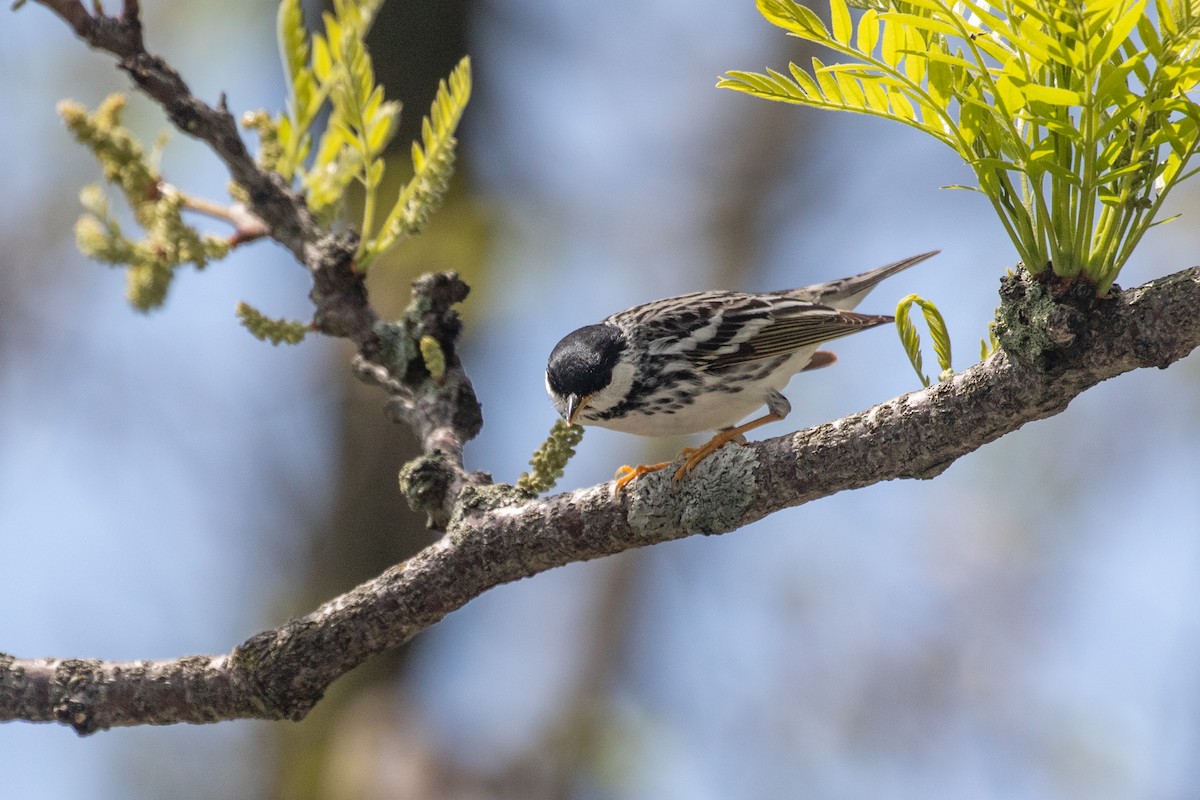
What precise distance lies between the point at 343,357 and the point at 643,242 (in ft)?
11.4

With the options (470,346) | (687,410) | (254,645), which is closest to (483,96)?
(470,346)

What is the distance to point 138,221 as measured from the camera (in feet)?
13.1

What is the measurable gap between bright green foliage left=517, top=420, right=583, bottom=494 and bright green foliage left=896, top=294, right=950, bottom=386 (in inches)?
38.5

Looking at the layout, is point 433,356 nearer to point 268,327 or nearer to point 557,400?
point 268,327

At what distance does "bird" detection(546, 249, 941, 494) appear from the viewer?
408 centimetres

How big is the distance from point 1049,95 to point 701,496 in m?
1.21

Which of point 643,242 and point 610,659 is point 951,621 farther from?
point 643,242

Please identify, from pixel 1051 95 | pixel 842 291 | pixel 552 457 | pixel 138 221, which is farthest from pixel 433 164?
pixel 842 291

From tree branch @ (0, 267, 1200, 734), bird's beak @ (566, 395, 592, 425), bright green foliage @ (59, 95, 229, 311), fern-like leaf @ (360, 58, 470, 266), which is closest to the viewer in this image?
tree branch @ (0, 267, 1200, 734)

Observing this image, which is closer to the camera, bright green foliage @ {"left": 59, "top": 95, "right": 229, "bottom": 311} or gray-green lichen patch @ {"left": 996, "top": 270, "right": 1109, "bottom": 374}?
gray-green lichen patch @ {"left": 996, "top": 270, "right": 1109, "bottom": 374}

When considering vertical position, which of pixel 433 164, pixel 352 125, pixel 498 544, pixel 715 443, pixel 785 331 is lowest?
pixel 498 544

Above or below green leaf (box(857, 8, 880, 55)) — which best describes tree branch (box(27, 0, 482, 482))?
above

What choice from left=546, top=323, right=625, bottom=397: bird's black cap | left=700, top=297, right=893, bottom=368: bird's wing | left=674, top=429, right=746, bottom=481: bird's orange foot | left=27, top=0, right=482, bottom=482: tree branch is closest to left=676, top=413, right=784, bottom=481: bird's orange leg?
left=674, top=429, right=746, bottom=481: bird's orange foot

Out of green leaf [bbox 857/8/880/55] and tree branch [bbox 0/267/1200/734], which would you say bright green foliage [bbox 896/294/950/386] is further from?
green leaf [bbox 857/8/880/55]
